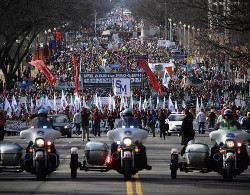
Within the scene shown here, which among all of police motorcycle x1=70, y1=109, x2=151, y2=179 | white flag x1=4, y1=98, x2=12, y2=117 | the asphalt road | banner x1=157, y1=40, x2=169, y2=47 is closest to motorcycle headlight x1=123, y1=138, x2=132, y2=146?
police motorcycle x1=70, y1=109, x2=151, y2=179

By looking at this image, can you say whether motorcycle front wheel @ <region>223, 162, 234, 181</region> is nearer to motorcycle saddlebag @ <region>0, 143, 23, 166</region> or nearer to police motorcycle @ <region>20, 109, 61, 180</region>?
police motorcycle @ <region>20, 109, 61, 180</region>

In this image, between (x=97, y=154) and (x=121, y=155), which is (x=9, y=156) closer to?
(x=97, y=154)

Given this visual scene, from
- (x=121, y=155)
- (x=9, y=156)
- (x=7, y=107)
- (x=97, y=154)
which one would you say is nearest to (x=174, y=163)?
(x=121, y=155)

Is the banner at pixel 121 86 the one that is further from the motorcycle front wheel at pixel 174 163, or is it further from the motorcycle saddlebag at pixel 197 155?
the motorcycle saddlebag at pixel 197 155

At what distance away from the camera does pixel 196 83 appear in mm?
75312

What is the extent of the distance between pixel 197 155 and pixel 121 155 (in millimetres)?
1492

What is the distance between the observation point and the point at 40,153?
59.1 ft

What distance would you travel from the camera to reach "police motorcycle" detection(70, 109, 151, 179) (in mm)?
18172

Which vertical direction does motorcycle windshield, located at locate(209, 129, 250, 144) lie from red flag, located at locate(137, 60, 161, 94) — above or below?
below

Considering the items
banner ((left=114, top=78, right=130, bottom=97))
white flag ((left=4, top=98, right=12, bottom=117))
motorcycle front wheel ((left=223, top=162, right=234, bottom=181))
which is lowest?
motorcycle front wheel ((left=223, top=162, right=234, bottom=181))

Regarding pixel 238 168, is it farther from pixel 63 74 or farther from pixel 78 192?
pixel 63 74

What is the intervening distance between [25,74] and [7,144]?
222 feet

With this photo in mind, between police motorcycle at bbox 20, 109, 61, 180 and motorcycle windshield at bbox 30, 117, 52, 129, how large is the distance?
0.07m

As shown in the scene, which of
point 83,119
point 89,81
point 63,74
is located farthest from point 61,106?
point 63,74
